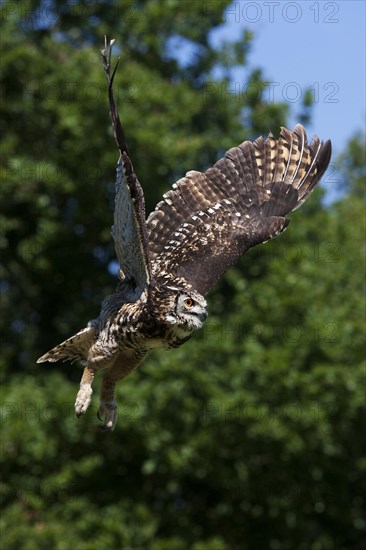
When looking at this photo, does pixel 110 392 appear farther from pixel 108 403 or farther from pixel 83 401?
pixel 83 401

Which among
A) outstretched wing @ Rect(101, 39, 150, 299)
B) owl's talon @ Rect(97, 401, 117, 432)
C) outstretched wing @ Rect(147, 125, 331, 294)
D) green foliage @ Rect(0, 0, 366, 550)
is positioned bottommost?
green foliage @ Rect(0, 0, 366, 550)

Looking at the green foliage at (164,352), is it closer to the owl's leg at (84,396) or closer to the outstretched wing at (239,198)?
the outstretched wing at (239,198)

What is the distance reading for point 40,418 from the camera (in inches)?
739

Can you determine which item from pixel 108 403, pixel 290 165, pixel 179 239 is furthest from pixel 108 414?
pixel 290 165

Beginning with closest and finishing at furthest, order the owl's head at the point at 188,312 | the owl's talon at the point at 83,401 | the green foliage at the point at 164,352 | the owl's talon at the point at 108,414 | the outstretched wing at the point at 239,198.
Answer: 1. the owl's head at the point at 188,312
2. the owl's talon at the point at 83,401
3. the owl's talon at the point at 108,414
4. the outstretched wing at the point at 239,198
5. the green foliage at the point at 164,352

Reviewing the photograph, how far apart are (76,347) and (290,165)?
8.29 feet

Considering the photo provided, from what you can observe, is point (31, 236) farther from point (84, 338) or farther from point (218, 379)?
point (84, 338)

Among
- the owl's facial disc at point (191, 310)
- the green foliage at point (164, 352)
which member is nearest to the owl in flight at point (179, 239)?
the owl's facial disc at point (191, 310)

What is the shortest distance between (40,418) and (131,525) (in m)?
1.95

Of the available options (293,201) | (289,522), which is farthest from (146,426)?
(293,201)

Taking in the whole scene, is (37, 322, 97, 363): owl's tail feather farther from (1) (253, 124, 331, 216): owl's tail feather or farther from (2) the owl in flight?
(1) (253, 124, 331, 216): owl's tail feather

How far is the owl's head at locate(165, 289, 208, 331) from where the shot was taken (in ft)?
28.4

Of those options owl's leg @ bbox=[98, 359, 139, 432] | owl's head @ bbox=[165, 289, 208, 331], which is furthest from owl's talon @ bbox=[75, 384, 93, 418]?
owl's head @ bbox=[165, 289, 208, 331]

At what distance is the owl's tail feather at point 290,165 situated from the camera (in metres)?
11.0
